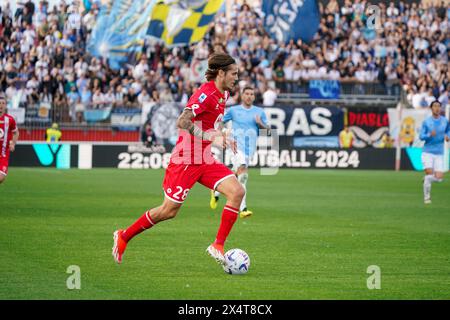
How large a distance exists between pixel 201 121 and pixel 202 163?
1.66 feet

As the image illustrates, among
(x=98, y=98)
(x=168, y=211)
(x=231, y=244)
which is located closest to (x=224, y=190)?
(x=168, y=211)

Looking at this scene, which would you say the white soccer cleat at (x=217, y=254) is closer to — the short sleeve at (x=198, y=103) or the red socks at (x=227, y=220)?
the red socks at (x=227, y=220)

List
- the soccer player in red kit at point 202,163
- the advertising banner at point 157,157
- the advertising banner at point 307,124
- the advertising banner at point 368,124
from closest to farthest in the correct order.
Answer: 1. the soccer player in red kit at point 202,163
2. the advertising banner at point 157,157
3. the advertising banner at point 307,124
4. the advertising banner at point 368,124

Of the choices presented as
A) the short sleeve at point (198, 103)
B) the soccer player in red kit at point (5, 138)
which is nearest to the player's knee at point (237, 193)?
the short sleeve at point (198, 103)

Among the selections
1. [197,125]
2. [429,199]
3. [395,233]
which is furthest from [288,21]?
[197,125]

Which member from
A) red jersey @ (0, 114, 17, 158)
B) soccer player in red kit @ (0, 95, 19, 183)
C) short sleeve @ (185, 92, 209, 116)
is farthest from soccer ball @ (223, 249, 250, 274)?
red jersey @ (0, 114, 17, 158)

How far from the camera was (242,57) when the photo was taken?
3759 cm

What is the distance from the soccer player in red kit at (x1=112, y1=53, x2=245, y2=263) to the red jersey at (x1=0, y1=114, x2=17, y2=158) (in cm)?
769

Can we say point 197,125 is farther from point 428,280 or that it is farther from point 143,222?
point 428,280

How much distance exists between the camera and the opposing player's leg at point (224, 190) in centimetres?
1094

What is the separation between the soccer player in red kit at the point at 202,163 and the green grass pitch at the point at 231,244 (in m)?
0.51

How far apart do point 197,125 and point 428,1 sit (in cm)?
3404

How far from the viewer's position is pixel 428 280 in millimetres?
10320

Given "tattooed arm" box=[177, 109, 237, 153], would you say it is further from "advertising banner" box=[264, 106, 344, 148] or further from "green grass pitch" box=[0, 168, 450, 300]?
"advertising banner" box=[264, 106, 344, 148]
